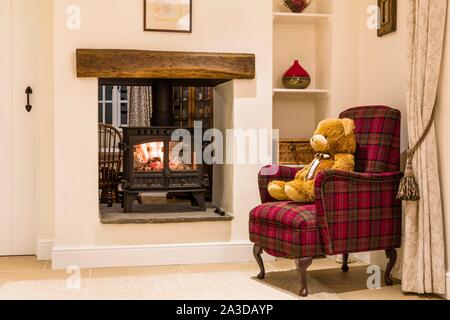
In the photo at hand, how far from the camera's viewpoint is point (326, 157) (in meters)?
3.69

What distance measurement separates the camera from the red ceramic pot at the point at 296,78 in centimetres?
450

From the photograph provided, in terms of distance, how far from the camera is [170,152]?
A: 4.38 m

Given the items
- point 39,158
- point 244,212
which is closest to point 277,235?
point 244,212

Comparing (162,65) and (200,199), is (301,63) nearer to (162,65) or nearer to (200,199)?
(162,65)

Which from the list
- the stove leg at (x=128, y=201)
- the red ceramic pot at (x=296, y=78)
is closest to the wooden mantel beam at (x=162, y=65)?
the red ceramic pot at (x=296, y=78)

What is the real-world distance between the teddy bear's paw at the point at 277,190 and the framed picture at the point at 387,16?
1.26 m

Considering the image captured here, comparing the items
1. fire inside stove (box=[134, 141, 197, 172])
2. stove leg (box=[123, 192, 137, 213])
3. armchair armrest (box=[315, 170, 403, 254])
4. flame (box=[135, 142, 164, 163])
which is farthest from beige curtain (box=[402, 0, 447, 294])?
stove leg (box=[123, 192, 137, 213])

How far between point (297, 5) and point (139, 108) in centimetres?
293

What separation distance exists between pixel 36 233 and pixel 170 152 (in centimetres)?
115

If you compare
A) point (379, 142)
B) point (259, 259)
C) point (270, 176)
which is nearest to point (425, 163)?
point (379, 142)

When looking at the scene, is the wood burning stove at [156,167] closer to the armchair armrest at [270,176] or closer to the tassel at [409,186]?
the armchair armrest at [270,176]

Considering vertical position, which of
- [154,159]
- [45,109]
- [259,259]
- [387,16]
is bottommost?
[259,259]

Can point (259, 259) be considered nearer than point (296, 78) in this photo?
Yes
